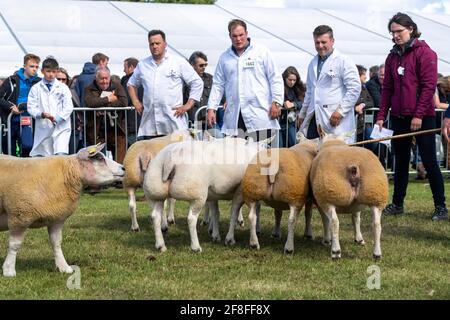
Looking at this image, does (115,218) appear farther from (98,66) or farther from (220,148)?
(98,66)

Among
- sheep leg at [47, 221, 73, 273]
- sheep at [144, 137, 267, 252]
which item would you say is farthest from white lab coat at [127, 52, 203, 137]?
sheep leg at [47, 221, 73, 273]

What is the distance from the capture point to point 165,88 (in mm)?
9203

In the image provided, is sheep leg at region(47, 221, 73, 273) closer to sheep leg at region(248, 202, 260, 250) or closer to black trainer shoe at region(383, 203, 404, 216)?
sheep leg at region(248, 202, 260, 250)

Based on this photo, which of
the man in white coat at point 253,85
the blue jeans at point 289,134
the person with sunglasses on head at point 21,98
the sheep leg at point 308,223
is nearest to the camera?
the sheep leg at point 308,223

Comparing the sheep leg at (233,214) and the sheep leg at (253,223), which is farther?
the sheep leg at (233,214)

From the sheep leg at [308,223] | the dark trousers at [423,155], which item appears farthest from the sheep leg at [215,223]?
the dark trousers at [423,155]

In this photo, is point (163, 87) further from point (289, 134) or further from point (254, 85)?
point (289, 134)

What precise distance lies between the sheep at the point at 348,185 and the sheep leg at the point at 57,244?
2277 mm

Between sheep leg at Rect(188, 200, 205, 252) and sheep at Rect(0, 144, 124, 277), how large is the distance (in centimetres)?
102

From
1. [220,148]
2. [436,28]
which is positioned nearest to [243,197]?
[220,148]

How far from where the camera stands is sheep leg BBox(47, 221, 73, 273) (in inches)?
252

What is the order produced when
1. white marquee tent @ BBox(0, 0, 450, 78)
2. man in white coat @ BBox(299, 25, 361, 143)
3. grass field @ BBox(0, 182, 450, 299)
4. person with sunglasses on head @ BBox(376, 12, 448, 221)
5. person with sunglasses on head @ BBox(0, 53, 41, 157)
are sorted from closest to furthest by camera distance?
1. grass field @ BBox(0, 182, 450, 299)
2. man in white coat @ BBox(299, 25, 361, 143)
3. person with sunglasses on head @ BBox(376, 12, 448, 221)
4. person with sunglasses on head @ BBox(0, 53, 41, 157)
5. white marquee tent @ BBox(0, 0, 450, 78)

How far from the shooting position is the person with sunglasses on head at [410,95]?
873 cm

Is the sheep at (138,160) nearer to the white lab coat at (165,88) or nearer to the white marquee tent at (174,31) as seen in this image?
the white lab coat at (165,88)
